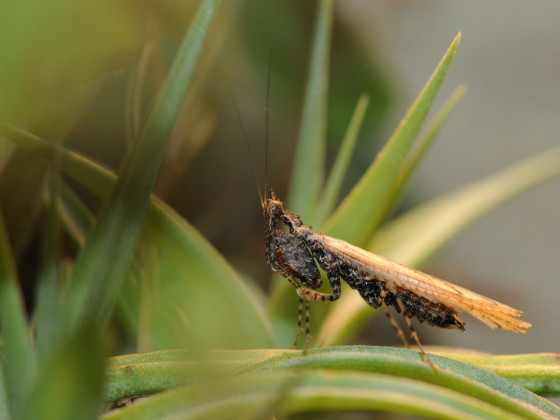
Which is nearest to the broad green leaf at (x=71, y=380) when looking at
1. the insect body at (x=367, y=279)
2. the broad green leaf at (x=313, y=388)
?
the broad green leaf at (x=313, y=388)

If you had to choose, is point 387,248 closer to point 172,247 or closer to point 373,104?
point 172,247

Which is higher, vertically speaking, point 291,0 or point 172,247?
point 291,0

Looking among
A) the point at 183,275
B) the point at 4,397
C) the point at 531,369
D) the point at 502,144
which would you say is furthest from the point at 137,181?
the point at 502,144

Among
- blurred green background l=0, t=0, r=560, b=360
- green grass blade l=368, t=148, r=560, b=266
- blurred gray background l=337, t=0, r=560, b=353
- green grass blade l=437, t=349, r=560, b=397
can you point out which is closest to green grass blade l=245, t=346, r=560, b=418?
green grass blade l=437, t=349, r=560, b=397

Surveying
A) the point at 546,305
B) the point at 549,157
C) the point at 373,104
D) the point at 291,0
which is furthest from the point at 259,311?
the point at 546,305

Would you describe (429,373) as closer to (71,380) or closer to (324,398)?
(324,398)

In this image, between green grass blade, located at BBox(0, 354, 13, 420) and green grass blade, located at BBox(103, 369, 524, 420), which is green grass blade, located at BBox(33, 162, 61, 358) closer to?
green grass blade, located at BBox(0, 354, 13, 420)

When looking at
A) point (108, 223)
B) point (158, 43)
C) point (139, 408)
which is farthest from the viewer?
point (158, 43)

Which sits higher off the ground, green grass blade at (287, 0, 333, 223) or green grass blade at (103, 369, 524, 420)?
green grass blade at (287, 0, 333, 223)
